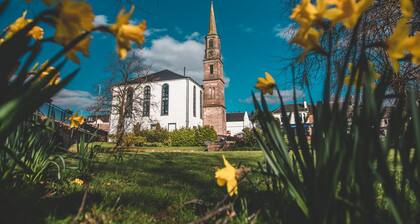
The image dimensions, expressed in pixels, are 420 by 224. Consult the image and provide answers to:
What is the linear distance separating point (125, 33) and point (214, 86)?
35.7 meters

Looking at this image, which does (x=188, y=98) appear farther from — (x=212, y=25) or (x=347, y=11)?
(x=347, y=11)

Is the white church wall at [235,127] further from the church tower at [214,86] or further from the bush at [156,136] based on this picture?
the bush at [156,136]

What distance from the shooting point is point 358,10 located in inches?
30.3

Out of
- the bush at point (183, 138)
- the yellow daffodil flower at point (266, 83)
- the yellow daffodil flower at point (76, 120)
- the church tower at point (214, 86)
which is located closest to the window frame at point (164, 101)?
the church tower at point (214, 86)

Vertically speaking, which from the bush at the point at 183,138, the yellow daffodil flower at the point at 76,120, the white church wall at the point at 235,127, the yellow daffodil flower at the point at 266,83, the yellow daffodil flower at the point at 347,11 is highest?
the white church wall at the point at 235,127

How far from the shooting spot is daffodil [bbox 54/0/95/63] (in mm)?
653

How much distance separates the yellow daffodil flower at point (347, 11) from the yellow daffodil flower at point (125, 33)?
1.65 feet

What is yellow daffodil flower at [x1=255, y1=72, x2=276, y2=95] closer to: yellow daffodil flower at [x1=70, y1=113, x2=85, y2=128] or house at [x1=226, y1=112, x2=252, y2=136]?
yellow daffodil flower at [x1=70, y1=113, x2=85, y2=128]

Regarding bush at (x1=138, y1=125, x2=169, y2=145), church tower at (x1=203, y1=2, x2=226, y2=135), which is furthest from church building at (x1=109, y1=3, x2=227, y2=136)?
bush at (x1=138, y1=125, x2=169, y2=145)

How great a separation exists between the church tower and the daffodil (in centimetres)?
3376

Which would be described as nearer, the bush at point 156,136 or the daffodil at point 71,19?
the daffodil at point 71,19

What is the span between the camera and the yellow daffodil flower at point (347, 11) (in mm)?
763

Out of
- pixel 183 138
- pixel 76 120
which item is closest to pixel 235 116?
pixel 183 138

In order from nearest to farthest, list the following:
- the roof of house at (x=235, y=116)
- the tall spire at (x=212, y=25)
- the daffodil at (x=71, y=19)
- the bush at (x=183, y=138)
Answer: the daffodil at (x=71, y=19) → the bush at (x=183, y=138) → the tall spire at (x=212, y=25) → the roof of house at (x=235, y=116)
